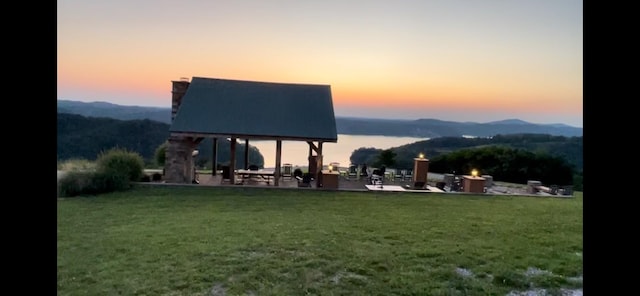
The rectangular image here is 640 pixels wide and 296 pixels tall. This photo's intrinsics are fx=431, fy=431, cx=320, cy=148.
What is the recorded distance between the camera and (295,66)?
57.9 feet

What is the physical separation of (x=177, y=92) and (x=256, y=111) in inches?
125

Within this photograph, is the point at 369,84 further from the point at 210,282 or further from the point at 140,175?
the point at 210,282

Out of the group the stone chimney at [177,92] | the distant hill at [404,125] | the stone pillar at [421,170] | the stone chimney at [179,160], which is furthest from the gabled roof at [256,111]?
the distant hill at [404,125]

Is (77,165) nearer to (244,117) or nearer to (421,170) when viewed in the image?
(244,117)

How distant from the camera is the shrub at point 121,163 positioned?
1350 centimetres

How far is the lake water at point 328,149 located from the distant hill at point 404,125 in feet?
4.72

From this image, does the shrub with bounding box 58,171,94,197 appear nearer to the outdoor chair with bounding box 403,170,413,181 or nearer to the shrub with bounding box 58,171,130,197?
the shrub with bounding box 58,171,130,197

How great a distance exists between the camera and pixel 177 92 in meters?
16.5

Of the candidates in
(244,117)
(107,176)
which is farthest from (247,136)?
(107,176)

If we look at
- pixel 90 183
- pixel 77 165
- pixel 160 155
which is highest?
pixel 160 155
